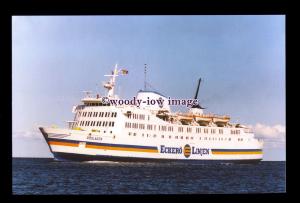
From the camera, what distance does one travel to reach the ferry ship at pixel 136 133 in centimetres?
1645

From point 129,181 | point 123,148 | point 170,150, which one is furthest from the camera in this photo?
point 170,150

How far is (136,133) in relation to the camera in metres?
17.3

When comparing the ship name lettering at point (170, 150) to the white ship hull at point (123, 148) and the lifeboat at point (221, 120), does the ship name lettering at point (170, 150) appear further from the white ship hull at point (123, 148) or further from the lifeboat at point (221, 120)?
the lifeboat at point (221, 120)

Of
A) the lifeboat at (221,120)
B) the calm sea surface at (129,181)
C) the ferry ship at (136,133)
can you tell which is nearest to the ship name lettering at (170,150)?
the ferry ship at (136,133)

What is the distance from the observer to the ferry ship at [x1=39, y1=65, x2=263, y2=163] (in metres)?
16.5

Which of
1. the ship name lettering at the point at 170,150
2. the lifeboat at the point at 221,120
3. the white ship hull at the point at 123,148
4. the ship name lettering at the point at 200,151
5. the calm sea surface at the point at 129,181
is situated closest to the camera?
the calm sea surface at the point at 129,181

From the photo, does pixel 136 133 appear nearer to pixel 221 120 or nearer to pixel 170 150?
pixel 170 150

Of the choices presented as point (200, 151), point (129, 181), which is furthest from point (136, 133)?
point (129, 181)

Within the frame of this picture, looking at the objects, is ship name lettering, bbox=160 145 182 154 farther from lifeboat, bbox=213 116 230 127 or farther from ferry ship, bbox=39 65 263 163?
lifeboat, bbox=213 116 230 127

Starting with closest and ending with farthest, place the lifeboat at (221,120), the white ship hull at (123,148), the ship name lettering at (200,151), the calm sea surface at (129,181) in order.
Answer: the calm sea surface at (129,181) → the white ship hull at (123,148) → the lifeboat at (221,120) → the ship name lettering at (200,151)

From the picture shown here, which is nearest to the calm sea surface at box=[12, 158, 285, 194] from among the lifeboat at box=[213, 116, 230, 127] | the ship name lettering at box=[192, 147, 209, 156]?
the ship name lettering at box=[192, 147, 209, 156]

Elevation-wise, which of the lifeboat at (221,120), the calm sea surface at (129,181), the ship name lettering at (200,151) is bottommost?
the calm sea surface at (129,181)
